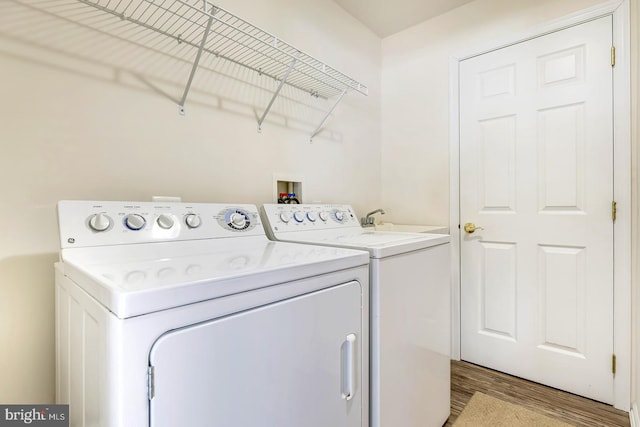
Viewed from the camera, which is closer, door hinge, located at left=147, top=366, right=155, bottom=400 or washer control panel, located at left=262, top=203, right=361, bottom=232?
door hinge, located at left=147, top=366, right=155, bottom=400

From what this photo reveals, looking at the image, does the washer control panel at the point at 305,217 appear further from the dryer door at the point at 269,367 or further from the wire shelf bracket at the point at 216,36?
the dryer door at the point at 269,367

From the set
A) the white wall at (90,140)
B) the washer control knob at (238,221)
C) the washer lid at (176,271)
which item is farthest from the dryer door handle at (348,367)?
the white wall at (90,140)

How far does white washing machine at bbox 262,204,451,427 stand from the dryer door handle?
0.13 metres

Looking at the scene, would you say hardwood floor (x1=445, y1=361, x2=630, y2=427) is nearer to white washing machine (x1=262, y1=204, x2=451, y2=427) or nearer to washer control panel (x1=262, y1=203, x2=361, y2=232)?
white washing machine (x1=262, y1=204, x2=451, y2=427)

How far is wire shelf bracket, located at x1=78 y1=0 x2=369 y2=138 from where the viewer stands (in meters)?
1.18

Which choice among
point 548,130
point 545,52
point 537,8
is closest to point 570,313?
point 548,130

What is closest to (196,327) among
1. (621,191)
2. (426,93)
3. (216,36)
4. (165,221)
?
(165,221)

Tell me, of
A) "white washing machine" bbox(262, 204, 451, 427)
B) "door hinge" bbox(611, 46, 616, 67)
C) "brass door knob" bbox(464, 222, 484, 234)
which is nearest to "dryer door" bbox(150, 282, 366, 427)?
"white washing machine" bbox(262, 204, 451, 427)

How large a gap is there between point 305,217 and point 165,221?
0.71 m

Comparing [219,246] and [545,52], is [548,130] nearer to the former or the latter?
[545,52]

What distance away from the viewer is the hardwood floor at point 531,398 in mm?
1597

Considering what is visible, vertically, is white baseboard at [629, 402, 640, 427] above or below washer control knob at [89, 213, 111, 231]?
below

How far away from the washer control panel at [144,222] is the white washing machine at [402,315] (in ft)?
0.74

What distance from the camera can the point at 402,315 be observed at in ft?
3.85
